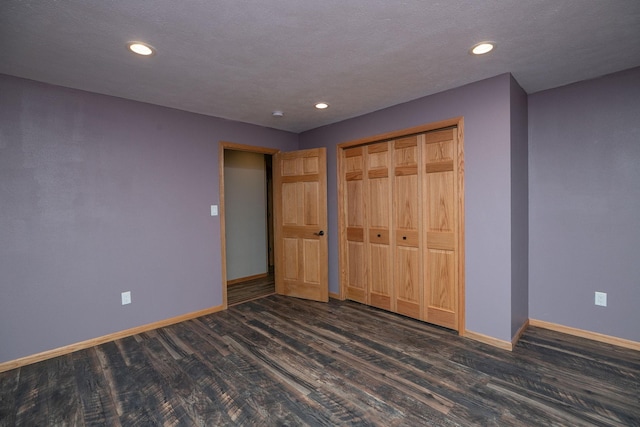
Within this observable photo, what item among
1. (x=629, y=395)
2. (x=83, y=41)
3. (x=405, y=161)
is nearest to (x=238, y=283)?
(x=405, y=161)

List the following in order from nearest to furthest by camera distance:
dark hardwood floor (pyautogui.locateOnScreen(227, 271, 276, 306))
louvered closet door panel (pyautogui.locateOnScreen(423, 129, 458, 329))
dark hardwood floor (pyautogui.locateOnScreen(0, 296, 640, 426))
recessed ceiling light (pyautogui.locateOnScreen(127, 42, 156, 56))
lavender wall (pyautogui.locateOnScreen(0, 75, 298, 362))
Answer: dark hardwood floor (pyautogui.locateOnScreen(0, 296, 640, 426))
recessed ceiling light (pyautogui.locateOnScreen(127, 42, 156, 56))
lavender wall (pyautogui.locateOnScreen(0, 75, 298, 362))
louvered closet door panel (pyautogui.locateOnScreen(423, 129, 458, 329))
dark hardwood floor (pyautogui.locateOnScreen(227, 271, 276, 306))

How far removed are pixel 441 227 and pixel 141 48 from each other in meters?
3.03

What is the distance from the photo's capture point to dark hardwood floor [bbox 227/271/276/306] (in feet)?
14.1

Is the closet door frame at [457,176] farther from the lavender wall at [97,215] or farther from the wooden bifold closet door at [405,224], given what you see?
the lavender wall at [97,215]

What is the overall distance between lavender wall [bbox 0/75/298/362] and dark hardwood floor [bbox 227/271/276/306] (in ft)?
1.57

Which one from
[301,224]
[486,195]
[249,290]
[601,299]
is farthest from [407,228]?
[249,290]

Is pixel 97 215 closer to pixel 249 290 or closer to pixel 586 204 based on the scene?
pixel 249 290

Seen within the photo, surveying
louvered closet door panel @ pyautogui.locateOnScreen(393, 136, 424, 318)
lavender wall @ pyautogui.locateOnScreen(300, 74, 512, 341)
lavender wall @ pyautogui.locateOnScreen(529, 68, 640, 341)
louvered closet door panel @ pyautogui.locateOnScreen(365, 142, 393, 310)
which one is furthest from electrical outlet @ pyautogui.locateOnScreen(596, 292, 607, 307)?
louvered closet door panel @ pyautogui.locateOnScreen(365, 142, 393, 310)

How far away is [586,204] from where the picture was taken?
2844mm

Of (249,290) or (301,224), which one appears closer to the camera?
(301,224)

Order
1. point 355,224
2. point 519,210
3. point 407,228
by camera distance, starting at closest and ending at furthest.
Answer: point 519,210, point 407,228, point 355,224

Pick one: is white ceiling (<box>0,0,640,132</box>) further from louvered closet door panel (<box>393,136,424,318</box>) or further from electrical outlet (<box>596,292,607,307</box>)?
electrical outlet (<box>596,292,607,307</box>)

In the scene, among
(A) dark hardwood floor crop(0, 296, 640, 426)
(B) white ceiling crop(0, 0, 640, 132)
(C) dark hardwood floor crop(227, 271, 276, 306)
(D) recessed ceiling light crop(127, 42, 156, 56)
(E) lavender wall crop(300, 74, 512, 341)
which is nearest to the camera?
(B) white ceiling crop(0, 0, 640, 132)

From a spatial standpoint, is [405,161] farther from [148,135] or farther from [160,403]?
[160,403]
